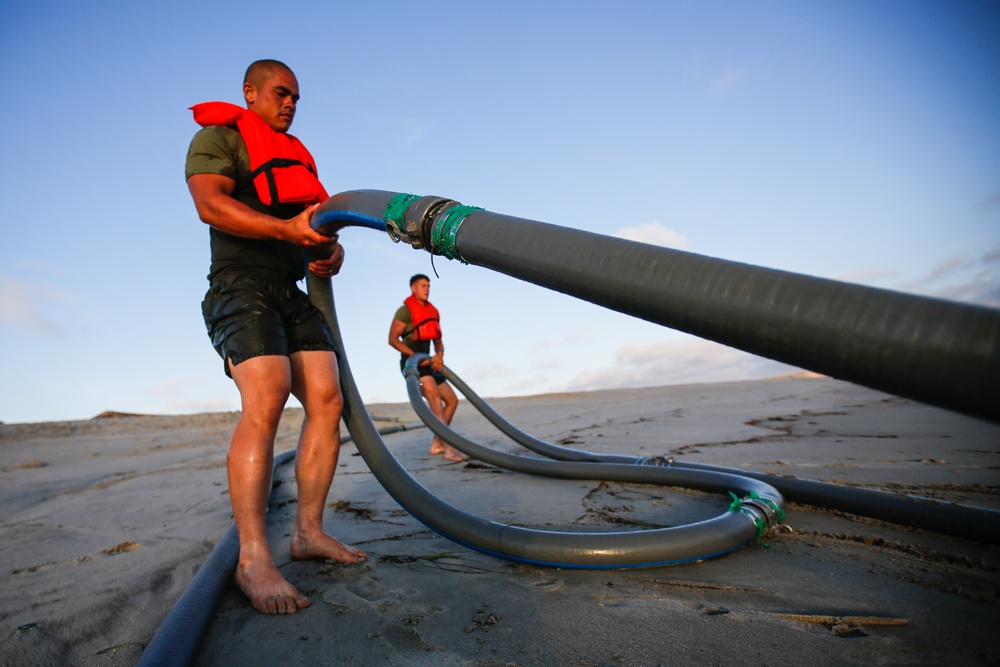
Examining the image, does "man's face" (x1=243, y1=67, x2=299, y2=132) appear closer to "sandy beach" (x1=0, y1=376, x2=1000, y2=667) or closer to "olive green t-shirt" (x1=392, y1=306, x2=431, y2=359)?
"sandy beach" (x1=0, y1=376, x2=1000, y2=667)

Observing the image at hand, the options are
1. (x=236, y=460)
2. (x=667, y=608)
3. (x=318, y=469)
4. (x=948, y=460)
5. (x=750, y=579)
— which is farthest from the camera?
(x=948, y=460)

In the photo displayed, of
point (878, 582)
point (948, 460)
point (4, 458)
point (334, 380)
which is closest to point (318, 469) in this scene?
point (334, 380)

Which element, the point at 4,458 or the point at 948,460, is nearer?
the point at 948,460

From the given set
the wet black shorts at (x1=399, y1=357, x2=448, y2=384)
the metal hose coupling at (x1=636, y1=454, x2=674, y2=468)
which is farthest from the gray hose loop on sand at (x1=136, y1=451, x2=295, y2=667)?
the wet black shorts at (x1=399, y1=357, x2=448, y2=384)

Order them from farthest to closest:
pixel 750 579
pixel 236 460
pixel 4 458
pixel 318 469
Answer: pixel 4 458 < pixel 318 469 < pixel 236 460 < pixel 750 579

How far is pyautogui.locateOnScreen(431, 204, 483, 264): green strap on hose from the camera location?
1353 millimetres

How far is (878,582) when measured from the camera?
4.80 ft

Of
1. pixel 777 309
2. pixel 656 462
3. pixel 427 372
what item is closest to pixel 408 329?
pixel 427 372

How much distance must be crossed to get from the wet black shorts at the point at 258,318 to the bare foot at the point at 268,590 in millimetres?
700

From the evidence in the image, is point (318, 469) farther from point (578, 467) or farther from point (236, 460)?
point (578, 467)

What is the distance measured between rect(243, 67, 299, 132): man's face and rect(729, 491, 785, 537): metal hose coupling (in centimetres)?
238

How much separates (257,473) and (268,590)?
1.22 ft

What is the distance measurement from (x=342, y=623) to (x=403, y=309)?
4716 millimetres

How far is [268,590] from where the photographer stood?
1580mm
